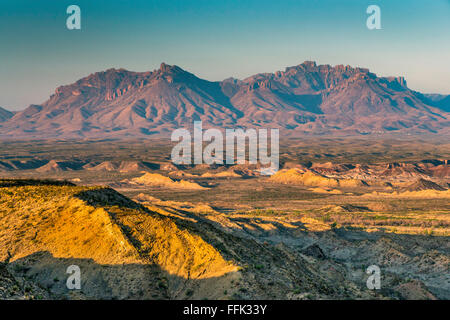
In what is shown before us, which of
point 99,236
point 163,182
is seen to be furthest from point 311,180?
point 99,236

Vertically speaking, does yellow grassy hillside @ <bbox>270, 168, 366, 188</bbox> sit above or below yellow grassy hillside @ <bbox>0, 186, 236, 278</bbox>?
below

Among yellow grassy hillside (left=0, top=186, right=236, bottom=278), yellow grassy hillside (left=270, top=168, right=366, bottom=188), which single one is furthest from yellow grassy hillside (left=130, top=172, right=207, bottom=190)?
yellow grassy hillside (left=0, top=186, right=236, bottom=278)

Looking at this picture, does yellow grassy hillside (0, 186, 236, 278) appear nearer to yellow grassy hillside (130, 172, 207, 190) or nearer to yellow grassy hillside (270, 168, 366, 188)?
yellow grassy hillside (130, 172, 207, 190)

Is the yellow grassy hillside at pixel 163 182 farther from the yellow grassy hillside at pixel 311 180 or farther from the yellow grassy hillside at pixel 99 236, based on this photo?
the yellow grassy hillside at pixel 99 236

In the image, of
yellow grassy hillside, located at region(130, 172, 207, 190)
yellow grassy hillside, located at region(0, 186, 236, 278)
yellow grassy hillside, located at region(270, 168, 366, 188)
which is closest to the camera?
yellow grassy hillside, located at region(0, 186, 236, 278)

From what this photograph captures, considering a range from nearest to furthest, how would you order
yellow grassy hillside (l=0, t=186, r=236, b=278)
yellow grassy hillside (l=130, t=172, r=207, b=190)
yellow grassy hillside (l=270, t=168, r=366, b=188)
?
yellow grassy hillside (l=0, t=186, r=236, b=278) → yellow grassy hillside (l=130, t=172, r=207, b=190) → yellow grassy hillside (l=270, t=168, r=366, b=188)

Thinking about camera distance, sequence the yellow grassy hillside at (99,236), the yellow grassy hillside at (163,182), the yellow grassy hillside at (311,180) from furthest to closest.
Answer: the yellow grassy hillside at (311,180) < the yellow grassy hillside at (163,182) < the yellow grassy hillside at (99,236)

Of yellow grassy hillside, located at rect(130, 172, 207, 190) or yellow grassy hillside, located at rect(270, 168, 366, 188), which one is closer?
yellow grassy hillside, located at rect(130, 172, 207, 190)

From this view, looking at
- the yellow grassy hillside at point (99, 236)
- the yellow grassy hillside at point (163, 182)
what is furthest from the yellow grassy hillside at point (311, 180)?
the yellow grassy hillside at point (99, 236)
